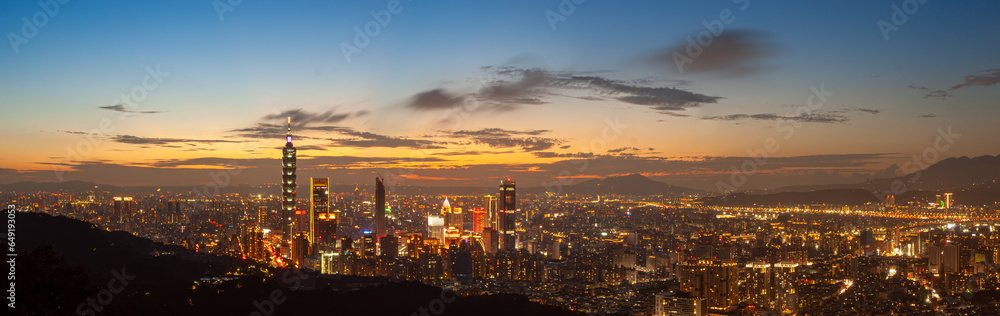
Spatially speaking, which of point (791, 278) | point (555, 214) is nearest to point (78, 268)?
point (791, 278)

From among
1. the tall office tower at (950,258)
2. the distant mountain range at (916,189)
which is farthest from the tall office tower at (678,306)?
the distant mountain range at (916,189)

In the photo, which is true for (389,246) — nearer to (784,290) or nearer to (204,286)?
(784,290)

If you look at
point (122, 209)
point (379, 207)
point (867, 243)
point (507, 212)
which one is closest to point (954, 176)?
point (867, 243)

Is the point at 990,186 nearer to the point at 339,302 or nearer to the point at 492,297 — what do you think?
the point at 492,297

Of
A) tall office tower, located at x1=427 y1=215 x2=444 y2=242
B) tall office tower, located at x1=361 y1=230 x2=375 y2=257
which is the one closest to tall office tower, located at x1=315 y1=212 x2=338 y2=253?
tall office tower, located at x1=361 y1=230 x2=375 y2=257

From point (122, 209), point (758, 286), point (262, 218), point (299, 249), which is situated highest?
point (122, 209)

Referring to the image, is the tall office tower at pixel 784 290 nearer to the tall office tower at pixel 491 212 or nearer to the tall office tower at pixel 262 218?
the tall office tower at pixel 491 212
